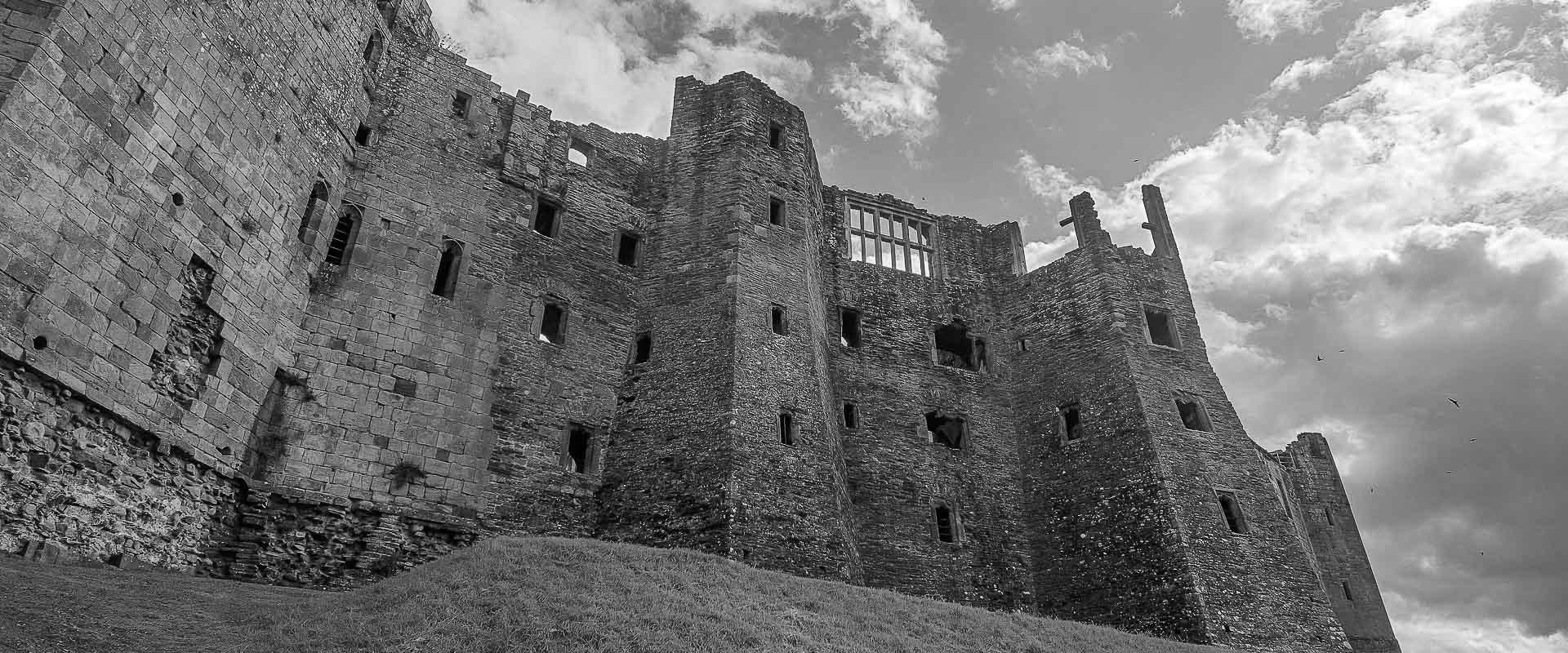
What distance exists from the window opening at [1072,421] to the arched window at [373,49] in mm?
21815

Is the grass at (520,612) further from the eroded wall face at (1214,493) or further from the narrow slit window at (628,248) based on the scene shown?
the narrow slit window at (628,248)

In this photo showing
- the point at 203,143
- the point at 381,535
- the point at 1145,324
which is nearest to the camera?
the point at 203,143

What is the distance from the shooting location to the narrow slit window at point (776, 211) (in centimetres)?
2744

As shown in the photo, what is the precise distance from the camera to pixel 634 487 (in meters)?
21.5

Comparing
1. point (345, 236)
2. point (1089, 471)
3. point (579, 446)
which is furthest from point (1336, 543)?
point (345, 236)

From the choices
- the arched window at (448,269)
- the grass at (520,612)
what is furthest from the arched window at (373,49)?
the grass at (520,612)

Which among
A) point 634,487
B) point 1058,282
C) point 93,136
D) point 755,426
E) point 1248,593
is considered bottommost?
point 1248,593

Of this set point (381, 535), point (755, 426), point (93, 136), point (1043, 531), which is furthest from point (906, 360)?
point (93, 136)

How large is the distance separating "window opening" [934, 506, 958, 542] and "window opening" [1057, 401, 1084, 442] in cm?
457

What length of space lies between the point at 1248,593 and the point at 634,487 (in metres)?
15.5

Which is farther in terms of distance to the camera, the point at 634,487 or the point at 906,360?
the point at 906,360

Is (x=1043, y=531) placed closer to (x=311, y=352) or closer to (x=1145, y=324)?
(x=1145, y=324)

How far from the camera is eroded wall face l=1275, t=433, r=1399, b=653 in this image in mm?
35406

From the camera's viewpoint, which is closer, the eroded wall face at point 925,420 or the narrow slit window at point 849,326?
the eroded wall face at point 925,420
